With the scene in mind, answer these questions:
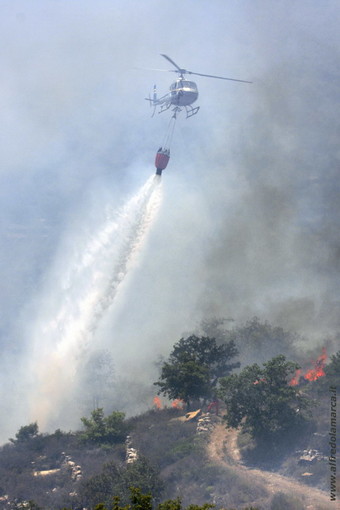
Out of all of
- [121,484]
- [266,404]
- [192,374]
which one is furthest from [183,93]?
[121,484]

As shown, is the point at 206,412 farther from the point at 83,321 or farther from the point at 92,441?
the point at 83,321

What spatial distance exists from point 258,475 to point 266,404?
5657mm

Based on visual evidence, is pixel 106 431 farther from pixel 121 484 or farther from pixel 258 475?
pixel 258 475

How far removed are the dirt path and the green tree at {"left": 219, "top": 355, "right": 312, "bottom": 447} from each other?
8.32 ft

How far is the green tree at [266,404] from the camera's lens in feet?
131

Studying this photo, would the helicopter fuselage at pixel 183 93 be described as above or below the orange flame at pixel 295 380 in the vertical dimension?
above

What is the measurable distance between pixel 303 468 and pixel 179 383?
15557 mm

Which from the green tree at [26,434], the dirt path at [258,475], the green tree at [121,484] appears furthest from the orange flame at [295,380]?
the green tree at [26,434]

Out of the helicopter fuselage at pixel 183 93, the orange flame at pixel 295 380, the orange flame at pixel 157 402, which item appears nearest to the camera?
the orange flame at pixel 295 380

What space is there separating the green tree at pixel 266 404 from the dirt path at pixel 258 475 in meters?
2.54

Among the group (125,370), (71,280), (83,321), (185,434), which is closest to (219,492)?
(185,434)

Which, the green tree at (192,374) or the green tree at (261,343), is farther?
the green tree at (261,343)

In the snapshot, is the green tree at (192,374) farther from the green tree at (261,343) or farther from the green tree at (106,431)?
the green tree at (261,343)

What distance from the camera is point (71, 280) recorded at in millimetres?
75062
